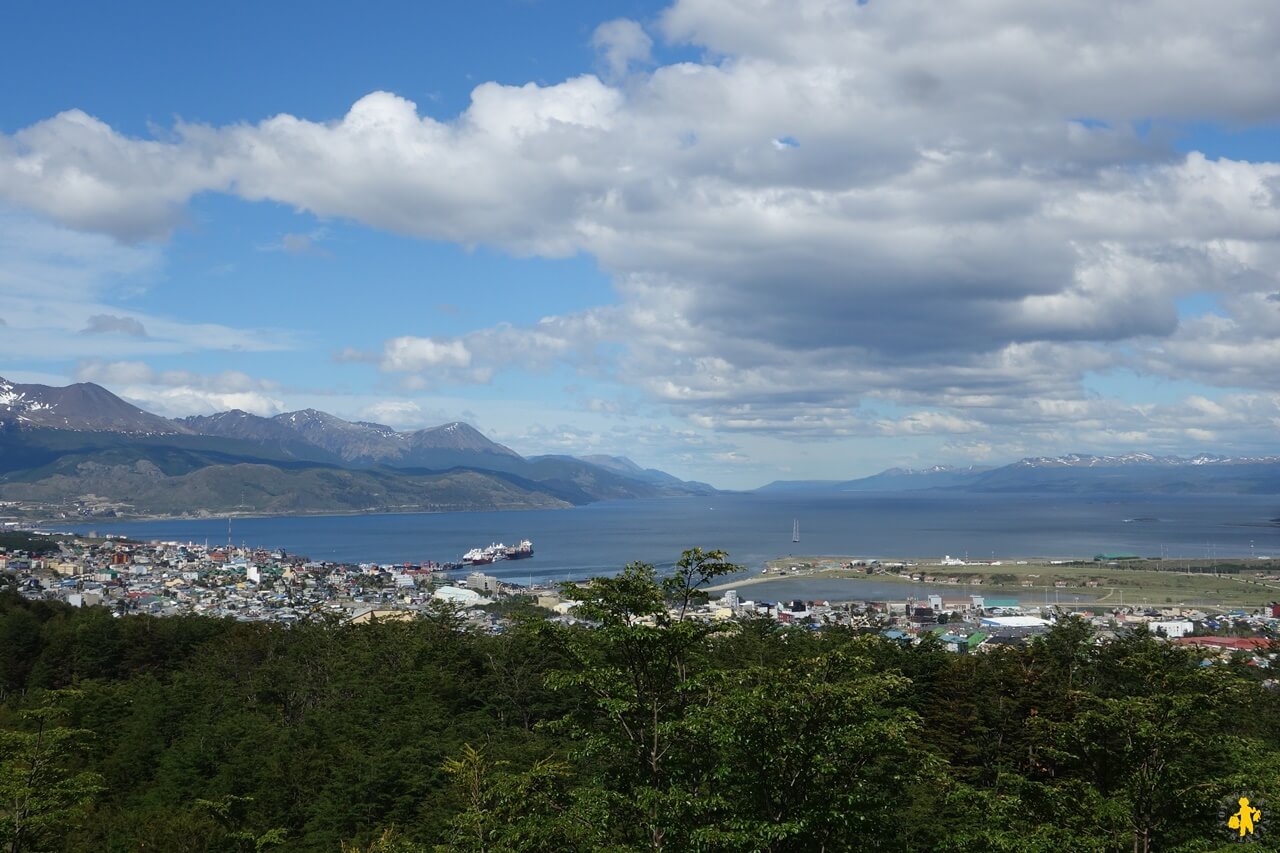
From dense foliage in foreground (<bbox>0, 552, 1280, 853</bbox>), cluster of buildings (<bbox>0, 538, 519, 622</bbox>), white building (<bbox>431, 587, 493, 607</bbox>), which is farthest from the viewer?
white building (<bbox>431, 587, 493, 607</bbox>)

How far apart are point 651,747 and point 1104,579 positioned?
8167 centimetres

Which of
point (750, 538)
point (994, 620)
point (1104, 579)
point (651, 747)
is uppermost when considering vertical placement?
point (651, 747)

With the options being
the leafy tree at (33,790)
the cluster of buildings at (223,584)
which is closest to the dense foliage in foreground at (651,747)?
the leafy tree at (33,790)

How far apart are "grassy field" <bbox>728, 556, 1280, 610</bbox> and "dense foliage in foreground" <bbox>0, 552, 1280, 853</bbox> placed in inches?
1996

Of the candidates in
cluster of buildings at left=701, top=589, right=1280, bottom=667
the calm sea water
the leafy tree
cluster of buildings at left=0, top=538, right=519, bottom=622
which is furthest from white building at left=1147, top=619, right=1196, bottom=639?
the leafy tree

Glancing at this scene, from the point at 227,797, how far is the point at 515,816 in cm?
875

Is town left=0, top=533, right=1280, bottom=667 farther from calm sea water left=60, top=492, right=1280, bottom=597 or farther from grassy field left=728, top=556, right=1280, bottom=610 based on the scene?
calm sea water left=60, top=492, right=1280, bottom=597

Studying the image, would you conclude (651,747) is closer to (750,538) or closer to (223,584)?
(223,584)

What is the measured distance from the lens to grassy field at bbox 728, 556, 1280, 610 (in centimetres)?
6825

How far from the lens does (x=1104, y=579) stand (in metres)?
79.6

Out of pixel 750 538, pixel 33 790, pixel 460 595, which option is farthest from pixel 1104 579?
pixel 33 790

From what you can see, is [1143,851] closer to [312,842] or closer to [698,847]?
[698,847]

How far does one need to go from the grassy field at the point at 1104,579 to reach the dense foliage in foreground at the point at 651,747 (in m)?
50.7

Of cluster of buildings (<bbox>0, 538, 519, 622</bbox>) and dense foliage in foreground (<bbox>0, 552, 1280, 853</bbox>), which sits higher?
dense foliage in foreground (<bbox>0, 552, 1280, 853</bbox>)
